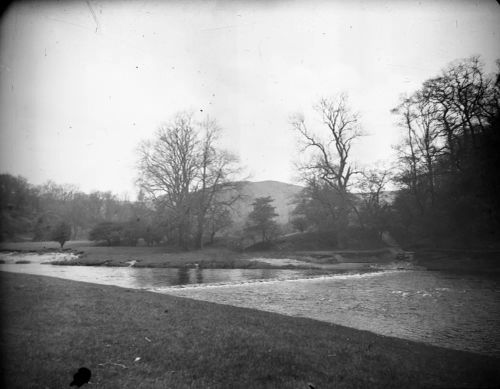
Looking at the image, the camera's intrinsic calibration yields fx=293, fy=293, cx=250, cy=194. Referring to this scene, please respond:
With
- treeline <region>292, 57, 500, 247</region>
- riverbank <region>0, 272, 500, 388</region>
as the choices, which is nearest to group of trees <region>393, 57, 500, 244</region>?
treeline <region>292, 57, 500, 247</region>

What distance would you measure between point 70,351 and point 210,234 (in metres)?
43.2

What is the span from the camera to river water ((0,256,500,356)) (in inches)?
371

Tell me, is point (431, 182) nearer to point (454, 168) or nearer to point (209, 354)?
point (454, 168)

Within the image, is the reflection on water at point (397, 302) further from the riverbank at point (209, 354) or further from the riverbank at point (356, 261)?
the riverbank at point (356, 261)

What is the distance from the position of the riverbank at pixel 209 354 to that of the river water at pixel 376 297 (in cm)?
223

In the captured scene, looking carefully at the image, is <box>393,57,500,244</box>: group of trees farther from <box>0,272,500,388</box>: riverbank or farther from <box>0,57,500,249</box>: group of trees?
<box>0,272,500,388</box>: riverbank

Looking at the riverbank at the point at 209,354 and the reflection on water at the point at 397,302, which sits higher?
the riverbank at the point at 209,354

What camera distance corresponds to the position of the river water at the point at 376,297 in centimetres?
941

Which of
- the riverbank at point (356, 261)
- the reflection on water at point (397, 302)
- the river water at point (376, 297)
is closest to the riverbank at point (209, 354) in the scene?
the reflection on water at point (397, 302)

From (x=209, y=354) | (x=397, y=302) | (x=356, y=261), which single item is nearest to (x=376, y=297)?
(x=397, y=302)

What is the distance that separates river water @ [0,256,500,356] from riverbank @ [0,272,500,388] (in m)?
2.23

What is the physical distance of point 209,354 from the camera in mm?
6160

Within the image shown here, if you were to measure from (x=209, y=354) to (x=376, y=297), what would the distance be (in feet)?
37.0

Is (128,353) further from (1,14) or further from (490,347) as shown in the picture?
(490,347)
